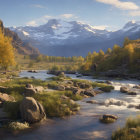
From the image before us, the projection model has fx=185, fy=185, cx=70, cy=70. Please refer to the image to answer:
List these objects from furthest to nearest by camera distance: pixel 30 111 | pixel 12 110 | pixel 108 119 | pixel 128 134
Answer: pixel 12 110 < pixel 108 119 < pixel 30 111 < pixel 128 134

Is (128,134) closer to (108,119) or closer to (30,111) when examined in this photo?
(108,119)

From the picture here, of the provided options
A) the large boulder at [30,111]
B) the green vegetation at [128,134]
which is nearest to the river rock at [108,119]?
the green vegetation at [128,134]

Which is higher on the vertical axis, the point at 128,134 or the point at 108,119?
the point at 128,134

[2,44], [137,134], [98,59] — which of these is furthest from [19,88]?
[98,59]

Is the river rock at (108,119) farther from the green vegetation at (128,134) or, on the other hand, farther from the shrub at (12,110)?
the shrub at (12,110)

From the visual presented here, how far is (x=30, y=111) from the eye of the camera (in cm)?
1539

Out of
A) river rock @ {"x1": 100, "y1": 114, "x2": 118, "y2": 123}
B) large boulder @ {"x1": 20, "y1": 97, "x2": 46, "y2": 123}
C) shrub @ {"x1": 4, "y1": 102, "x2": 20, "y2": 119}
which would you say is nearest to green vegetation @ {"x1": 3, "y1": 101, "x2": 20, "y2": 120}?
shrub @ {"x1": 4, "y1": 102, "x2": 20, "y2": 119}

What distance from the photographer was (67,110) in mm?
18422

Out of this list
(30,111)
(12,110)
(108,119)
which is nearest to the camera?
(30,111)

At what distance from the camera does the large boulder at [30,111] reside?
1532 centimetres

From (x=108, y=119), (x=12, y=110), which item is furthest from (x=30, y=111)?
(x=108, y=119)

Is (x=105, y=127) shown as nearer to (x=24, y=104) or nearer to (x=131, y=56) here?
(x=24, y=104)

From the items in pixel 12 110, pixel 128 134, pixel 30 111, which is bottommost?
pixel 128 134

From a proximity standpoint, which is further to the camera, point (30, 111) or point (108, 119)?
point (108, 119)
